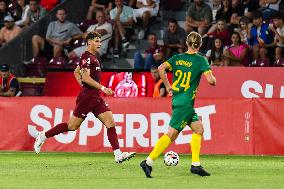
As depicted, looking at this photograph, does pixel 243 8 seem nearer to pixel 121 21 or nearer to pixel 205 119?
pixel 121 21

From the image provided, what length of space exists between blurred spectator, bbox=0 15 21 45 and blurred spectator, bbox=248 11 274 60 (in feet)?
21.3

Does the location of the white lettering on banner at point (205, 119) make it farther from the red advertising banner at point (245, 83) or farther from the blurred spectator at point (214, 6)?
the blurred spectator at point (214, 6)

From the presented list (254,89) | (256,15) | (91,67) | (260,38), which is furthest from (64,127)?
(256,15)

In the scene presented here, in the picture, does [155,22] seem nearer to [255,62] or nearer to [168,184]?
[255,62]

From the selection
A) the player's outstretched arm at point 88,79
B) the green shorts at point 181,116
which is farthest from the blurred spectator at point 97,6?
the green shorts at point 181,116

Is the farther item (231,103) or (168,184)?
(231,103)

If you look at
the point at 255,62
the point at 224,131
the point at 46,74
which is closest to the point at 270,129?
the point at 224,131

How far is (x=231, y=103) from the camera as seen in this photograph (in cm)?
1877

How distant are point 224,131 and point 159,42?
6.01m

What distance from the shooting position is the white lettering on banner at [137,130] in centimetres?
1900

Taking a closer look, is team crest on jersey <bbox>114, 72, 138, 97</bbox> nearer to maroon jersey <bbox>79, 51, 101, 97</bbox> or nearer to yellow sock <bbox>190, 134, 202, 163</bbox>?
maroon jersey <bbox>79, 51, 101, 97</bbox>

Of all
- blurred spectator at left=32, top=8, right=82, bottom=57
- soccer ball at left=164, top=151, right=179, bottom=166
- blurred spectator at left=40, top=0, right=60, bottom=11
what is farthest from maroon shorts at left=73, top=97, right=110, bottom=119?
blurred spectator at left=40, top=0, right=60, bottom=11

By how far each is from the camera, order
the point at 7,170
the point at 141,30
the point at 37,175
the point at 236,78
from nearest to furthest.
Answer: the point at 37,175, the point at 7,170, the point at 236,78, the point at 141,30

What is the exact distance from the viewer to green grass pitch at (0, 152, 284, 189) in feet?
39.6
